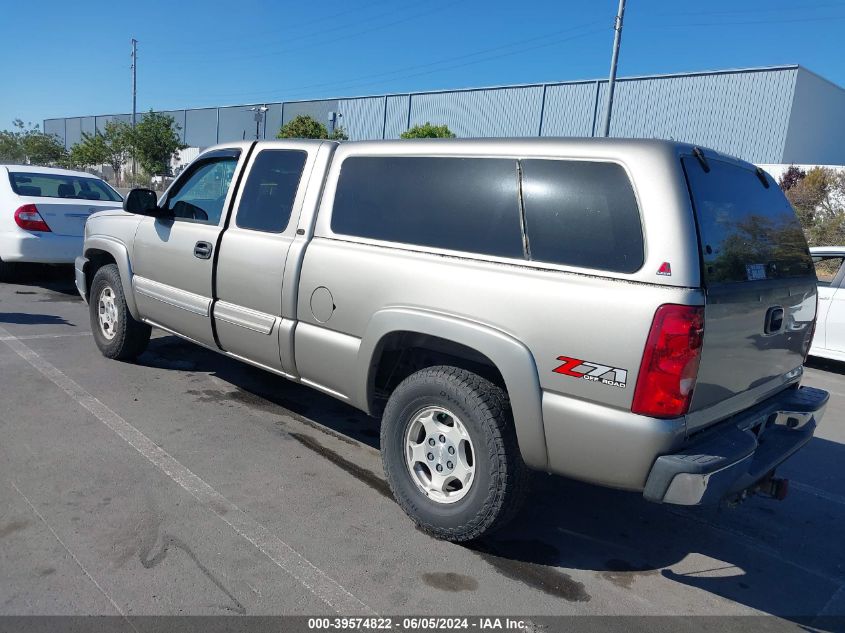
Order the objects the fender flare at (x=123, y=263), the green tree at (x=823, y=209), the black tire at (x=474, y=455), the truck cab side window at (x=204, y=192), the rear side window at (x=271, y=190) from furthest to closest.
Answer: the green tree at (x=823, y=209) → the fender flare at (x=123, y=263) → the truck cab side window at (x=204, y=192) → the rear side window at (x=271, y=190) → the black tire at (x=474, y=455)

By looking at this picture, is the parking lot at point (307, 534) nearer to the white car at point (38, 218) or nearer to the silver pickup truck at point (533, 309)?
the silver pickup truck at point (533, 309)

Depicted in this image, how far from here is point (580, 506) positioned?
3.96m

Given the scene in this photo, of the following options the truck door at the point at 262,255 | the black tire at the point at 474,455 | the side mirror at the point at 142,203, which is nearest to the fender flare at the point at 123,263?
the side mirror at the point at 142,203

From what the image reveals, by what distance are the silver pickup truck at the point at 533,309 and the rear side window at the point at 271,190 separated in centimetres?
2

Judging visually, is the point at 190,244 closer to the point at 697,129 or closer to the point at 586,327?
the point at 586,327

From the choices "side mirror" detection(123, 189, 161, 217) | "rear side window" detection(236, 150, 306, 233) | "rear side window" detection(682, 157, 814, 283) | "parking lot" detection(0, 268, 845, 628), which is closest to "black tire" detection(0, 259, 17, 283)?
"parking lot" detection(0, 268, 845, 628)

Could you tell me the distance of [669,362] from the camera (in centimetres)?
266

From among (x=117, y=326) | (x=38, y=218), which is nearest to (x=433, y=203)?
(x=117, y=326)

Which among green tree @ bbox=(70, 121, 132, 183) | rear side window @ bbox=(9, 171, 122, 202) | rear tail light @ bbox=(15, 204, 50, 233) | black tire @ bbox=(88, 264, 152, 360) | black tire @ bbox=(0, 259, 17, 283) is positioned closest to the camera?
black tire @ bbox=(88, 264, 152, 360)

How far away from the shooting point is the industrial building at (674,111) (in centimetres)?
3538

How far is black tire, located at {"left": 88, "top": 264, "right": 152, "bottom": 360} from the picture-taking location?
576 cm

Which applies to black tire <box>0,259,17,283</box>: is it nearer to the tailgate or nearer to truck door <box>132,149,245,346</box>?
truck door <box>132,149,245,346</box>

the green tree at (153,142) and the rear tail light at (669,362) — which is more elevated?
the green tree at (153,142)

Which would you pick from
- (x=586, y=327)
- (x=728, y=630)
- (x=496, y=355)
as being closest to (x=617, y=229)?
(x=586, y=327)
